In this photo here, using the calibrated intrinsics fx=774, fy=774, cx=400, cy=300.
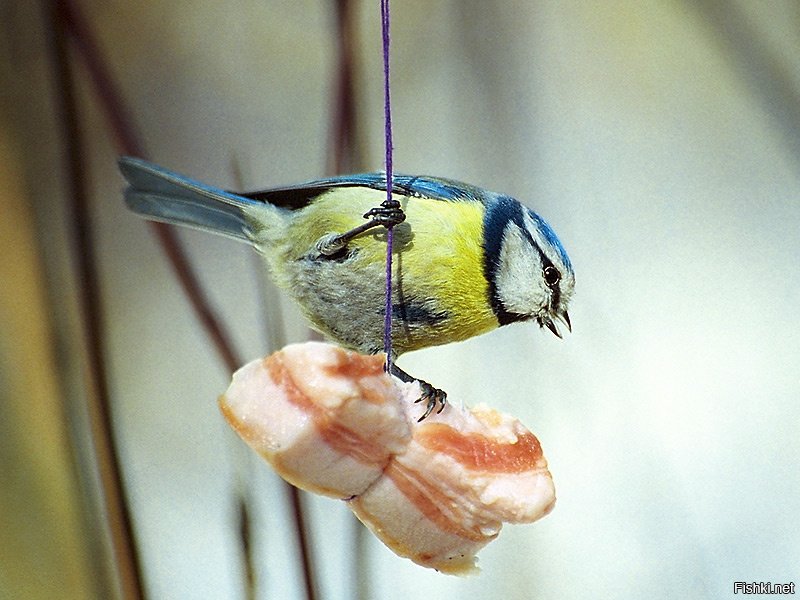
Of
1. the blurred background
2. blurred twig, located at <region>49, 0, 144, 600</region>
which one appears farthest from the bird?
blurred twig, located at <region>49, 0, 144, 600</region>

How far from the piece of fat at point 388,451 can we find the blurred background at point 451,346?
23cm

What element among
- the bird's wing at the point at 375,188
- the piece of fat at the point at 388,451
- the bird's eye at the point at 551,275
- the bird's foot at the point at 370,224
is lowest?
the piece of fat at the point at 388,451

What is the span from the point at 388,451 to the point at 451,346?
0.27 m

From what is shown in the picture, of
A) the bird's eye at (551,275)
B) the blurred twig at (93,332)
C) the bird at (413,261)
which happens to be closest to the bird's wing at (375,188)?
the bird at (413,261)

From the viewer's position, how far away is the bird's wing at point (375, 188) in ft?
2.62

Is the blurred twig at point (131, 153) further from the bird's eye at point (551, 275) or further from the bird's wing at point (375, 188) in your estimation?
the bird's eye at point (551, 275)

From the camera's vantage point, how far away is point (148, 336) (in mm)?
954

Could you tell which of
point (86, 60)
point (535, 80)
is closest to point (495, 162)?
point (535, 80)

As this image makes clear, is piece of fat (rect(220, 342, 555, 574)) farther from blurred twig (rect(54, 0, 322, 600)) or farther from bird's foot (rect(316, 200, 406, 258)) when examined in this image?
blurred twig (rect(54, 0, 322, 600))

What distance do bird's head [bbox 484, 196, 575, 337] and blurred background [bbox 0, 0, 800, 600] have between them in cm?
13

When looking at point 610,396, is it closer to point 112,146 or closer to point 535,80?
point 535,80

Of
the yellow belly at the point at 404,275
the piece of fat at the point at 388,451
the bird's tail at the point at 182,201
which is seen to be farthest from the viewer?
the bird's tail at the point at 182,201

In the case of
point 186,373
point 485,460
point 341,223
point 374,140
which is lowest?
point 485,460

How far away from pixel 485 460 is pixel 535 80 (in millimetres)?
492
